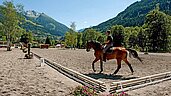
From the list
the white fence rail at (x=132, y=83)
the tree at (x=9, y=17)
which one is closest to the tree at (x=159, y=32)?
the tree at (x=9, y=17)

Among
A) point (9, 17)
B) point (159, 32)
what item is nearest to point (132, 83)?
point (9, 17)

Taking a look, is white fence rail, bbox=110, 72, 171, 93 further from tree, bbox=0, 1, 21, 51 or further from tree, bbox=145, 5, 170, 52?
tree, bbox=145, 5, 170, 52

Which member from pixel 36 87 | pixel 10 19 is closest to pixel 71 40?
pixel 10 19

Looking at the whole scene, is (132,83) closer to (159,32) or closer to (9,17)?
(9,17)

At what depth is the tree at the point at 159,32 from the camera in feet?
189

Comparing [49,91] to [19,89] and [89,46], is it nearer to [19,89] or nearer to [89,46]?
Result: [19,89]

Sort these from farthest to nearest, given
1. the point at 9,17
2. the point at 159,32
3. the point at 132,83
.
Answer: the point at 159,32, the point at 9,17, the point at 132,83

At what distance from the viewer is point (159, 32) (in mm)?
58688

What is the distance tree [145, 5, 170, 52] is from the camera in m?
57.6

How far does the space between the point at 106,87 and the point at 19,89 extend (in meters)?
3.49

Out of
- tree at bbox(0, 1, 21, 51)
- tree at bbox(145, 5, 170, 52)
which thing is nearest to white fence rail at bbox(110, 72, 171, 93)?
tree at bbox(0, 1, 21, 51)

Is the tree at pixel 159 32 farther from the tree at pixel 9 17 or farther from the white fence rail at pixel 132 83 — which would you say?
the white fence rail at pixel 132 83

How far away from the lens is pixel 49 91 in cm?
847

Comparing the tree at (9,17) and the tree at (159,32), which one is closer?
the tree at (9,17)
